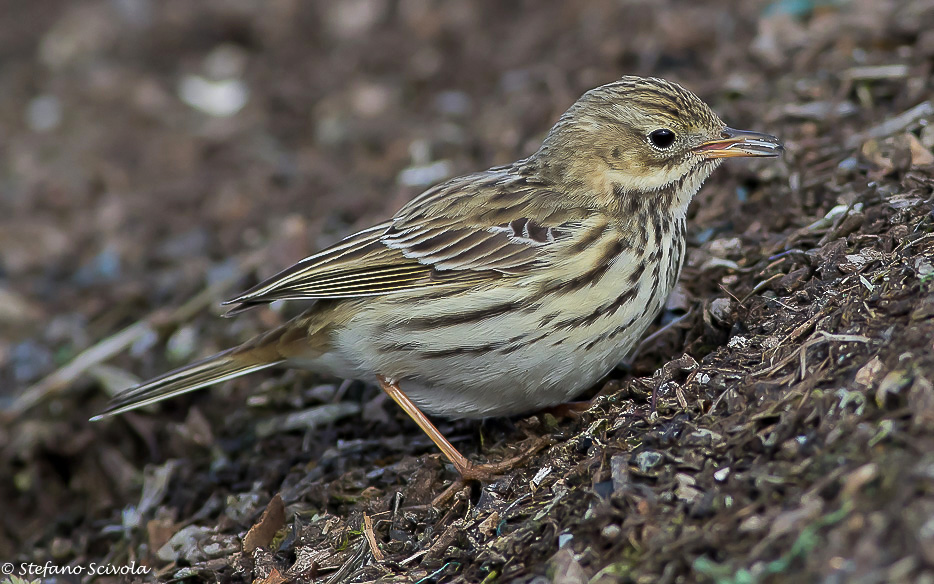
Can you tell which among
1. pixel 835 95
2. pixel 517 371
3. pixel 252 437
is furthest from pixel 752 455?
pixel 835 95

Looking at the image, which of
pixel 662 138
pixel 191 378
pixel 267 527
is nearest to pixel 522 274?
pixel 662 138

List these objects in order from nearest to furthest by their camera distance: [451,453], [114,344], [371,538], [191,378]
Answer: [371,538], [451,453], [191,378], [114,344]

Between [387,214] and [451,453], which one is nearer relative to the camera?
[451,453]

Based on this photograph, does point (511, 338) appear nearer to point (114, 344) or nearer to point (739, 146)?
point (739, 146)

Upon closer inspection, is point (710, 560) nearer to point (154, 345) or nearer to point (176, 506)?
point (176, 506)

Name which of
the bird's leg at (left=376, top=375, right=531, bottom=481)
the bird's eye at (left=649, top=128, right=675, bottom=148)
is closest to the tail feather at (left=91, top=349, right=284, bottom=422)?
the bird's leg at (left=376, top=375, right=531, bottom=481)

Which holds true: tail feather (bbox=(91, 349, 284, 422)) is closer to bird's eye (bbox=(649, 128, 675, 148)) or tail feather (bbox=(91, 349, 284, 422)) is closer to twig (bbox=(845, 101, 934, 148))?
bird's eye (bbox=(649, 128, 675, 148))
